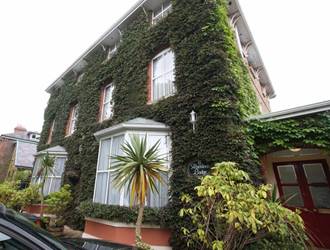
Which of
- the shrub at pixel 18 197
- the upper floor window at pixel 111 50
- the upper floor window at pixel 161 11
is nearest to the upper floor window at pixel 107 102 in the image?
the upper floor window at pixel 111 50

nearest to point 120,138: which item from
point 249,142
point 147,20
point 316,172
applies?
point 249,142

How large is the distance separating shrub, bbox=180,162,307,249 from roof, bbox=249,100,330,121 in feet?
7.59

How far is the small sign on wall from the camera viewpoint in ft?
18.2

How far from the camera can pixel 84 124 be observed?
432 inches

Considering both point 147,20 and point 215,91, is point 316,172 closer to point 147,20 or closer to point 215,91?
point 215,91

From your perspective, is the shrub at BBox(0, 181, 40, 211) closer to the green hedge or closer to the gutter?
the green hedge

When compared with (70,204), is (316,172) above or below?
above

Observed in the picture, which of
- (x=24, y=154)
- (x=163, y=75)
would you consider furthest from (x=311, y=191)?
(x=24, y=154)

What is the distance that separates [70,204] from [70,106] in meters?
6.67

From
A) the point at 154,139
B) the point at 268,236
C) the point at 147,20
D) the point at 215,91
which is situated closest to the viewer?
the point at 268,236

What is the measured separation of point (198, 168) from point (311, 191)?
4.69 metres

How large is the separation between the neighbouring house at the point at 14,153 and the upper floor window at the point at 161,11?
65.7 ft

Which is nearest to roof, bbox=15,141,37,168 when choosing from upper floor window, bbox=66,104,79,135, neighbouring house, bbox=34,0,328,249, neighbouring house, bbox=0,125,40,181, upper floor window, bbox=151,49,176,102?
neighbouring house, bbox=0,125,40,181

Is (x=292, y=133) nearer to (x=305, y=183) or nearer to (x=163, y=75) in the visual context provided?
(x=305, y=183)
